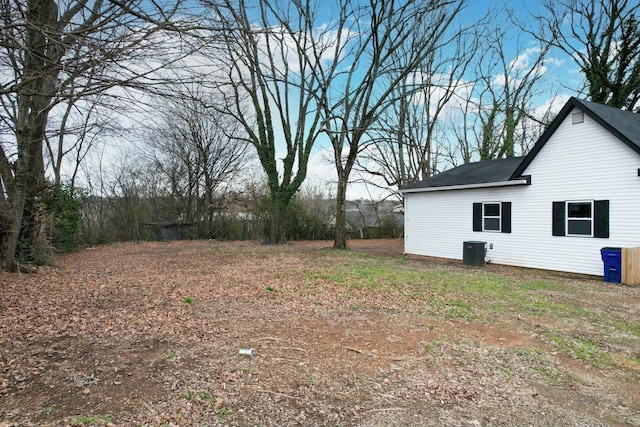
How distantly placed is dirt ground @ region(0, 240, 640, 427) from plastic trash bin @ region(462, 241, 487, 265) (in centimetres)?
557

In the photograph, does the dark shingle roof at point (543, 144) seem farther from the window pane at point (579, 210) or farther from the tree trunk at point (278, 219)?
the tree trunk at point (278, 219)

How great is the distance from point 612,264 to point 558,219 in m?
1.92

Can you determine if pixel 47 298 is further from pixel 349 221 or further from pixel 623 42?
pixel 623 42

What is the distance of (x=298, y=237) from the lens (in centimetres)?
2267

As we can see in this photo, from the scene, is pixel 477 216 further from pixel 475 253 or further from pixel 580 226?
pixel 580 226

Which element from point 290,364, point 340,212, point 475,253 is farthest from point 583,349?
point 340,212

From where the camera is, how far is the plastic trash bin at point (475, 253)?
12328 millimetres

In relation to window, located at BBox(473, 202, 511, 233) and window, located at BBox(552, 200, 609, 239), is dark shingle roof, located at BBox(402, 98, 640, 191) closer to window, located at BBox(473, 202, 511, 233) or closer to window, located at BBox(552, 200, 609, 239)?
window, located at BBox(473, 202, 511, 233)

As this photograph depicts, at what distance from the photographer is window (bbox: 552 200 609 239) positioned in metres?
9.82

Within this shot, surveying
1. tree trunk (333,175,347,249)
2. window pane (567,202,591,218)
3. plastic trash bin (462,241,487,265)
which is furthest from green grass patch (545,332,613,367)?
tree trunk (333,175,347,249)

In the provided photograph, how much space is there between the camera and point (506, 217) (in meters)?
12.1

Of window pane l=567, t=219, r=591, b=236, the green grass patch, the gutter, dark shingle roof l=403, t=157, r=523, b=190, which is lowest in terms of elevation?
the green grass patch

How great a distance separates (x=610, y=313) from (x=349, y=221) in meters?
20.3

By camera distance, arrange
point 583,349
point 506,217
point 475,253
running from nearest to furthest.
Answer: point 583,349
point 506,217
point 475,253
